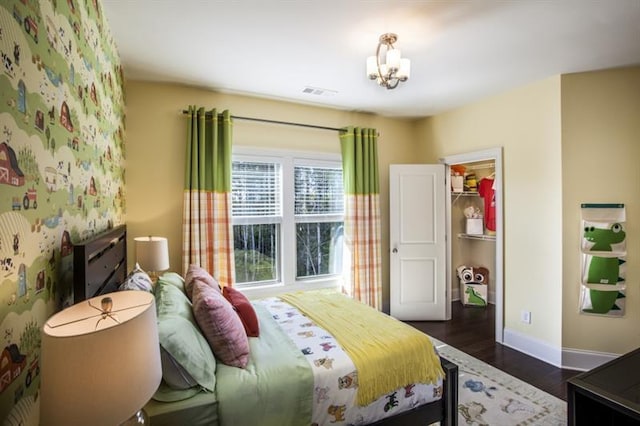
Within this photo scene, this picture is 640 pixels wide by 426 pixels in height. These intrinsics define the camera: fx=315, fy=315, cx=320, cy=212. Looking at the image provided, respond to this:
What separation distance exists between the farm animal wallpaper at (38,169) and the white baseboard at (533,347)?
3.55 m

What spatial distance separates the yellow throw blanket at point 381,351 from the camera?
1636 millimetres

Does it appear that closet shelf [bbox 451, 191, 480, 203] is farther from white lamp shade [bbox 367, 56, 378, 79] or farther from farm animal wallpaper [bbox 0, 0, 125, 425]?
farm animal wallpaper [bbox 0, 0, 125, 425]

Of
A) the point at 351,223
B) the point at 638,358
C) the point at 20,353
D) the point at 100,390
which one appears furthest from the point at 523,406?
the point at 20,353

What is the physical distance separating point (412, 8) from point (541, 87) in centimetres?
180

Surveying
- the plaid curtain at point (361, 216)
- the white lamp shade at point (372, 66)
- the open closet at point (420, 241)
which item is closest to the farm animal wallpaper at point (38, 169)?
the white lamp shade at point (372, 66)

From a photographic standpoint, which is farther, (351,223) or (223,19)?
(351,223)

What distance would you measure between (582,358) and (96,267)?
3.67m

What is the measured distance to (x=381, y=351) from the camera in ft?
5.68

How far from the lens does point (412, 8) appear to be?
1.85m

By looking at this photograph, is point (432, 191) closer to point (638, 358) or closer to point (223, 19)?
point (638, 358)

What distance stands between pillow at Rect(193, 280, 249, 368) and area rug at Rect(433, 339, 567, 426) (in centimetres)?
156

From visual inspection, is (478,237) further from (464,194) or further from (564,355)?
(564,355)

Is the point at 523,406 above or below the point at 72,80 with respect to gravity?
below

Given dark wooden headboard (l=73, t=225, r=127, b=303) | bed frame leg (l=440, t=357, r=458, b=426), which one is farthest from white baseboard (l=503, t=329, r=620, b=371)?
dark wooden headboard (l=73, t=225, r=127, b=303)
